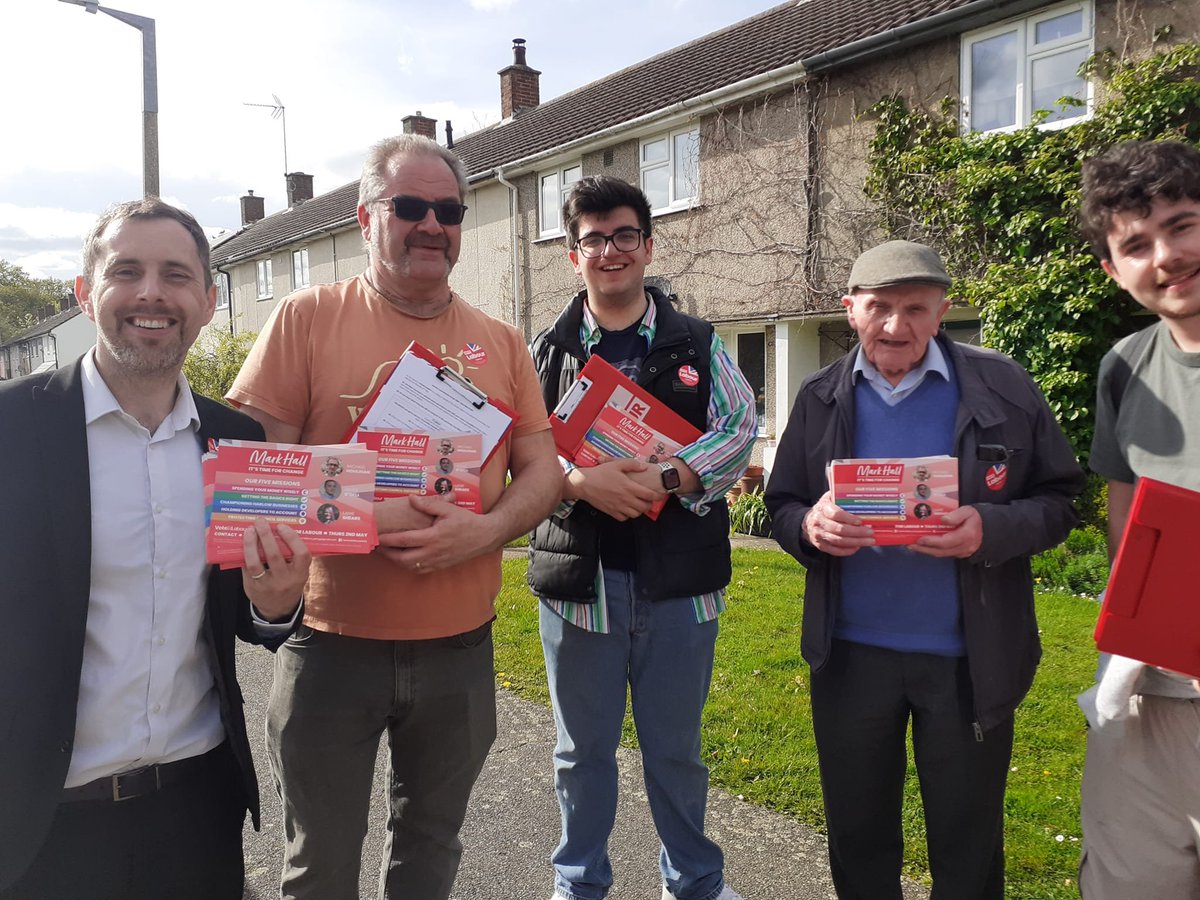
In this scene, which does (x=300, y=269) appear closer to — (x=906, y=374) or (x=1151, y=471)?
(x=906, y=374)

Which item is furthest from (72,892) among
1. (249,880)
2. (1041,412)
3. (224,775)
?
(1041,412)

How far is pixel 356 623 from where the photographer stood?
2414 mm

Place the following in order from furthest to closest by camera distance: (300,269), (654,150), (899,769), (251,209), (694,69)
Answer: (251,209) → (300,269) → (694,69) → (654,150) → (899,769)

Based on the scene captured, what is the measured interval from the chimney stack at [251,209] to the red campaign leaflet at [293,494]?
4223cm

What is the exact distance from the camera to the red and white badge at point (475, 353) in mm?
2631

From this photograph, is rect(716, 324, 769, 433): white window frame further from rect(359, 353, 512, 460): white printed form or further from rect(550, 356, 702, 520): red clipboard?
rect(359, 353, 512, 460): white printed form

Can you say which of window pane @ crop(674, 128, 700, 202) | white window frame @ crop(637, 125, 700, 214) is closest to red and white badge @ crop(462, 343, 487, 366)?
white window frame @ crop(637, 125, 700, 214)

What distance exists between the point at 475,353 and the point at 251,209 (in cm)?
4208

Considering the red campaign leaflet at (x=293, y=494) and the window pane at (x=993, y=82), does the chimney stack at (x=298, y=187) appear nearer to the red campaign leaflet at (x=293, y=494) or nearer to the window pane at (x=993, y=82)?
the window pane at (x=993, y=82)

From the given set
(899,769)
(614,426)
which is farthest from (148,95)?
(899,769)

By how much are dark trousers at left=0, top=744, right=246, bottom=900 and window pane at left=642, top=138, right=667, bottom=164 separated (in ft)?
44.1

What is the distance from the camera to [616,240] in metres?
3.05

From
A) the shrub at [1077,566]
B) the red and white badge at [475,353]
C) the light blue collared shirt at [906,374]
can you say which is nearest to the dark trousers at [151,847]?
the red and white badge at [475,353]

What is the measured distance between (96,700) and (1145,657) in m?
2.47
